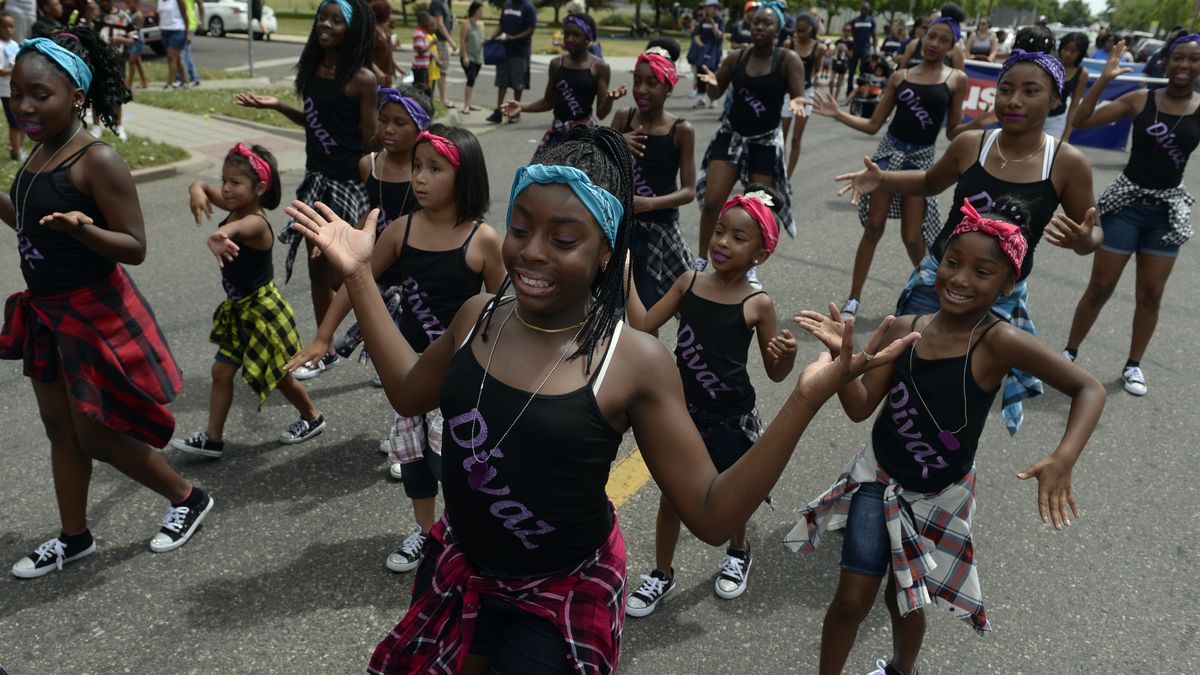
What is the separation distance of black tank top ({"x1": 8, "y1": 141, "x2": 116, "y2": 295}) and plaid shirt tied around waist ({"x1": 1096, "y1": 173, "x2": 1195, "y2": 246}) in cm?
556

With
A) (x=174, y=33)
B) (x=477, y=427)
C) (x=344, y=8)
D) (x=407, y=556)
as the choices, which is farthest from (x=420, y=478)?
(x=174, y=33)

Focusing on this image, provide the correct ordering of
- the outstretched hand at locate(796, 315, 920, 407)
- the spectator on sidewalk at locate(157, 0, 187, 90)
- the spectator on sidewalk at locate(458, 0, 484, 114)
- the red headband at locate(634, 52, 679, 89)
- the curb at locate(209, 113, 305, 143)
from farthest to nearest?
the spectator on sidewalk at locate(458, 0, 484, 114) → the spectator on sidewalk at locate(157, 0, 187, 90) → the curb at locate(209, 113, 305, 143) → the red headband at locate(634, 52, 679, 89) → the outstretched hand at locate(796, 315, 920, 407)

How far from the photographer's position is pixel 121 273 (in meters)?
3.73

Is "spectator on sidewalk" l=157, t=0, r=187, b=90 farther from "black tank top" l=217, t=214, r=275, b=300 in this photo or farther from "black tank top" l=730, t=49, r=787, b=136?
"black tank top" l=217, t=214, r=275, b=300

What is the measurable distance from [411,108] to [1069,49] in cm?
792

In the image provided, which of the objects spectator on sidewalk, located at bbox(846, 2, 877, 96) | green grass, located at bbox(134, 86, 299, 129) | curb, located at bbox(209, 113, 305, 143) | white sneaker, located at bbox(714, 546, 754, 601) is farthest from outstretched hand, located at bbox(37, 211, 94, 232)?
spectator on sidewalk, located at bbox(846, 2, 877, 96)

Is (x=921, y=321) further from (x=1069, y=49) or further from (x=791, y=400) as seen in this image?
(x=1069, y=49)

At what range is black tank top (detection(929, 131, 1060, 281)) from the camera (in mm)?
4109

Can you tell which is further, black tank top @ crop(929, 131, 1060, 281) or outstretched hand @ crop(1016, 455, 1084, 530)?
black tank top @ crop(929, 131, 1060, 281)

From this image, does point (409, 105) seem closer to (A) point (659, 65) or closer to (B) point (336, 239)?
(A) point (659, 65)

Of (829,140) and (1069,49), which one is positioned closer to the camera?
(1069,49)

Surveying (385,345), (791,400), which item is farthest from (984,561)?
(385,345)

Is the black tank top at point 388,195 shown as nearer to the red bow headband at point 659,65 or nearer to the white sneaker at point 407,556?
the red bow headband at point 659,65

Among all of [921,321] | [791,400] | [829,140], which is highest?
[791,400]
